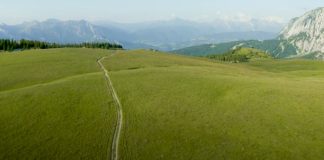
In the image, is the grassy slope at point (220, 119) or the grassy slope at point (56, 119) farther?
the grassy slope at point (56, 119)

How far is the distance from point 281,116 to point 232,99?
1031 cm

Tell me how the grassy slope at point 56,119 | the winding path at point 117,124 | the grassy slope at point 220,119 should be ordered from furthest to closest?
the grassy slope at point 56,119 → the winding path at point 117,124 → the grassy slope at point 220,119

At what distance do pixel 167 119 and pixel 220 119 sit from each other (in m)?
7.58

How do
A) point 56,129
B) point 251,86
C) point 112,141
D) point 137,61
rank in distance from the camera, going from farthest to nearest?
point 137,61
point 251,86
point 56,129
point 112,141

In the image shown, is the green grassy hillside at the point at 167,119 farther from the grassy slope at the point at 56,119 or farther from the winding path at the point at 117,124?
the winding path at the point at 117,124

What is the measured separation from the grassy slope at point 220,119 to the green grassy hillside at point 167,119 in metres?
0.12

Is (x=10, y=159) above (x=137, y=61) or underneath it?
underneath

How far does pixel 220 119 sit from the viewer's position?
57.8 metres

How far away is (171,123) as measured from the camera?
186ft

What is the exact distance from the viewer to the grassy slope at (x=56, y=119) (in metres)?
49.7

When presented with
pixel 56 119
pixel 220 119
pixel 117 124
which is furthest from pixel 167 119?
pixel 56 119

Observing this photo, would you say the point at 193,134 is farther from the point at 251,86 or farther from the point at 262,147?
the point at 251,86

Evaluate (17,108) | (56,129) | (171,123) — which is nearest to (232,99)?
(171,123)

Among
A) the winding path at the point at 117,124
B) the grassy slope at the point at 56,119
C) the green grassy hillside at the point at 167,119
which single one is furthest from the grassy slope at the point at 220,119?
the grassy slope at the point at 56,119
